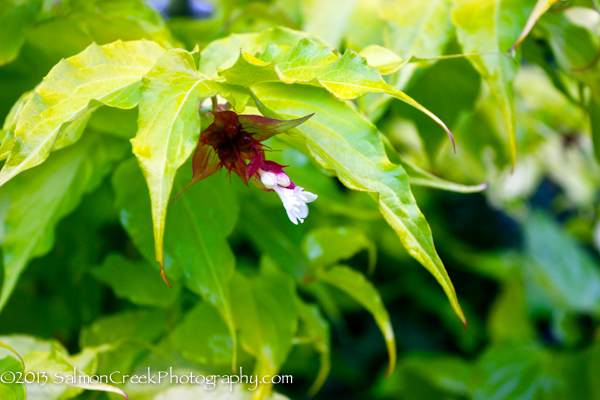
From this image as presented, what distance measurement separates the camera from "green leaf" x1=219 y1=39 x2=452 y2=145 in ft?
0.71

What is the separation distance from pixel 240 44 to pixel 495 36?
0.70ft

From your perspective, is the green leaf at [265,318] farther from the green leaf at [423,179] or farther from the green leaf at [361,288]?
the green leaf at [423,179]

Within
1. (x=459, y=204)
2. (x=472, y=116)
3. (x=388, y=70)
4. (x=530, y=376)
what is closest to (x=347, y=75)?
(x=388, y=70)

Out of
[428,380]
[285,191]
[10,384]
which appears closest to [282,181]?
[285,191]

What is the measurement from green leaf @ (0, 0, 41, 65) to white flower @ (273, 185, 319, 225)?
0.28 m

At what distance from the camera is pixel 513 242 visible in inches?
52.2

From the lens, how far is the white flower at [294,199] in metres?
0.23

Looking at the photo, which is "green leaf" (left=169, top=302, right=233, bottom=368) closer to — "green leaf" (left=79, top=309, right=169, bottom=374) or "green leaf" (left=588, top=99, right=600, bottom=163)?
"green leaf" (left=79, top=309, right=169, bottom=374)

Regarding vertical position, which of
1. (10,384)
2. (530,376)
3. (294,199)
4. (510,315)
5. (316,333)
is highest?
(294,199)

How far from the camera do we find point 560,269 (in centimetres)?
107

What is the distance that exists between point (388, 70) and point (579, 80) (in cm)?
23

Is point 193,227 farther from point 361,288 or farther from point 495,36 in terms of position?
point 495,36

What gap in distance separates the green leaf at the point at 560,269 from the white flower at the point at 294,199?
3.20 feet

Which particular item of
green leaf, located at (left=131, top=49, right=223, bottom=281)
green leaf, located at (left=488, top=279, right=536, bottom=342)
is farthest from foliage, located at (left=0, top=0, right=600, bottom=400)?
green leaf, located at (left=488, top=279, right=536, bottom=342)
